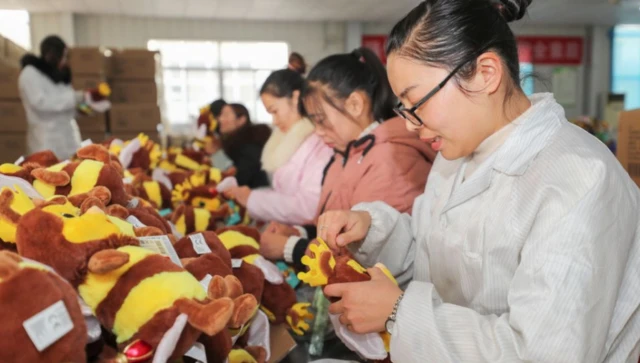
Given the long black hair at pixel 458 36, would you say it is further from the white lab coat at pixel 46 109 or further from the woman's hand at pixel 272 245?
the white lab coat at pixel 46 109

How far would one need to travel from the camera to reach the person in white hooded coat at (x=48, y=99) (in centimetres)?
345

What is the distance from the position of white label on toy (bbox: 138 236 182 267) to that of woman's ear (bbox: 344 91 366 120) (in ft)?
2.62

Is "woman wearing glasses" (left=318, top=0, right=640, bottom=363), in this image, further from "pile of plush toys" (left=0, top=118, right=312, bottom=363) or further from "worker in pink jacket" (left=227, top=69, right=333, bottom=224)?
"worker in pink jacket" (left=227, top=69, right=333, bottom=224)

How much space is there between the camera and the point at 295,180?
77.6 inches

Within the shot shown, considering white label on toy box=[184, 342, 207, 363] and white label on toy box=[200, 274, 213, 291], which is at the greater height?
white label on toy box=[200, 274, 213, 291]

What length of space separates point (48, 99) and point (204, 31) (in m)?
4.83

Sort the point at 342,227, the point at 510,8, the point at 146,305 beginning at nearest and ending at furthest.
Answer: the point at 146,305
the point at 510,8
the point at 342,227

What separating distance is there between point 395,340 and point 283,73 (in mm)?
1593

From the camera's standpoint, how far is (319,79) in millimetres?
1491

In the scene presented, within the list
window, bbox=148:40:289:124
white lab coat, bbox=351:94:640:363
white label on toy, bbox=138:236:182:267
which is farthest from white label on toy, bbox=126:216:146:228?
window, bbox=148:40:289:124

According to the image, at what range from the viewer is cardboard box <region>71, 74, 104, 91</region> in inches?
174

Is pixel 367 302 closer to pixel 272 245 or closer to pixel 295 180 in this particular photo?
pixel 272 245

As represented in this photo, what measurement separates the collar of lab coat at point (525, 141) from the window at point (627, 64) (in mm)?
9727

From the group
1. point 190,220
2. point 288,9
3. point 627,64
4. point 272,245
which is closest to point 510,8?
point 272,245
